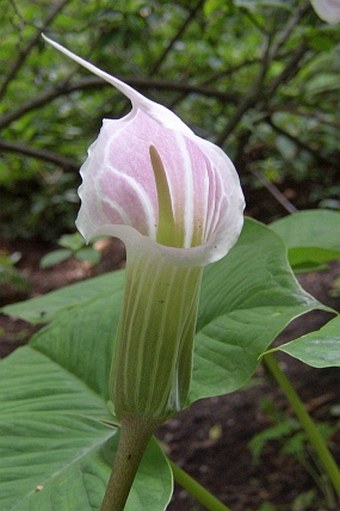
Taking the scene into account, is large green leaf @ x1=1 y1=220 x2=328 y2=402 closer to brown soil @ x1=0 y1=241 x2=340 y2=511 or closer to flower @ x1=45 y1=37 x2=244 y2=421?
flower @ x1=45 y1=37 x2=244 y2=421

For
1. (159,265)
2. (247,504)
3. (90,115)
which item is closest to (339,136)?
(90,115)

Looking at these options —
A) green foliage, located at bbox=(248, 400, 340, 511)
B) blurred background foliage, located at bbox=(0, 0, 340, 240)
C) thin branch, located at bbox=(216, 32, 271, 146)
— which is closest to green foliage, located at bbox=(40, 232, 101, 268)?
blurred background foliage, located at bbox=(0, 0, 340, 240)

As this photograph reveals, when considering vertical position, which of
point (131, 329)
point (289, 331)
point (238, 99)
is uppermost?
point (131, 329)

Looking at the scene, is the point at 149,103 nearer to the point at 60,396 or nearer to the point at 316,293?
the point at 60,396

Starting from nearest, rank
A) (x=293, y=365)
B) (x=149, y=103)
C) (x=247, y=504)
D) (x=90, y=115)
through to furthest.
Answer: (x=149, y=103) → (x=247, y=504) → (x=293, y=365) → (x=90, y=115)

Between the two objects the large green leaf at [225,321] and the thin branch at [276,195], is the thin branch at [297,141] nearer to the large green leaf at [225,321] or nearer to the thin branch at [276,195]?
the thin branch at [276,195]

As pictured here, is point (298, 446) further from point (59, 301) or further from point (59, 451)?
point (59, 451)
